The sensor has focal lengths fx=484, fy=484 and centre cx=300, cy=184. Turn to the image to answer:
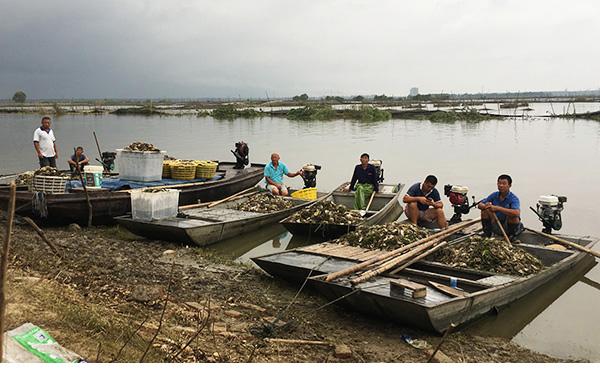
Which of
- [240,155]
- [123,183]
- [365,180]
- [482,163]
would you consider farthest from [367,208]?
[482,163]

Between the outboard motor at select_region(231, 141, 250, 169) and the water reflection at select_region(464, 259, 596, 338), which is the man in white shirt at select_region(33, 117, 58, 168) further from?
the water reflection at select_region(464, 259, 596, 338)

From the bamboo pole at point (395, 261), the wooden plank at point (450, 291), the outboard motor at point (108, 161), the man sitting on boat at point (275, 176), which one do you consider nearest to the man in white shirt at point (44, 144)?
the outboard motor at point (108, 161)

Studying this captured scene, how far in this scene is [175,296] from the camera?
215 inches

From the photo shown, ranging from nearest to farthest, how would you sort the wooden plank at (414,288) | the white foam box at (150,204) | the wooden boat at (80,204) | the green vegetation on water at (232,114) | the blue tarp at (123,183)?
1. the wooden plank at (414,288)
2. the white foam box at (150,204)
3. the wooden boat at (80,204)
4. the blue tarp at (123,183)
5. the green vegetation on water at (232,114)

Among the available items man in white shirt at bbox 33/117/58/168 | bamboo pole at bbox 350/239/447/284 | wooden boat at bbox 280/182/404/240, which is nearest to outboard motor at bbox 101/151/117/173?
man in white shirt at bbox 33/117/58/168

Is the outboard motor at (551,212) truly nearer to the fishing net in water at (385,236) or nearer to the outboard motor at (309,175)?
the fishing net in water at (385,236)

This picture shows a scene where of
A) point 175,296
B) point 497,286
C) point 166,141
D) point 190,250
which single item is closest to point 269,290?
point 175,296

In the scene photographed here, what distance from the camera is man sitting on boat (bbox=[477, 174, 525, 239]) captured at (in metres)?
7.01

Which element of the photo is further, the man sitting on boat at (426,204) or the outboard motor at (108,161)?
the outboard motor at (108,161)

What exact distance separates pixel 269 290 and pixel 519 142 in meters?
22.5

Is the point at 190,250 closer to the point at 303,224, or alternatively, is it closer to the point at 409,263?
the point at 303,224

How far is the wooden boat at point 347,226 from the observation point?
7920mm

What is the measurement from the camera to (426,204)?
8.06 meters

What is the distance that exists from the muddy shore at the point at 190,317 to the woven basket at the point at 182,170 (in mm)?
3662
